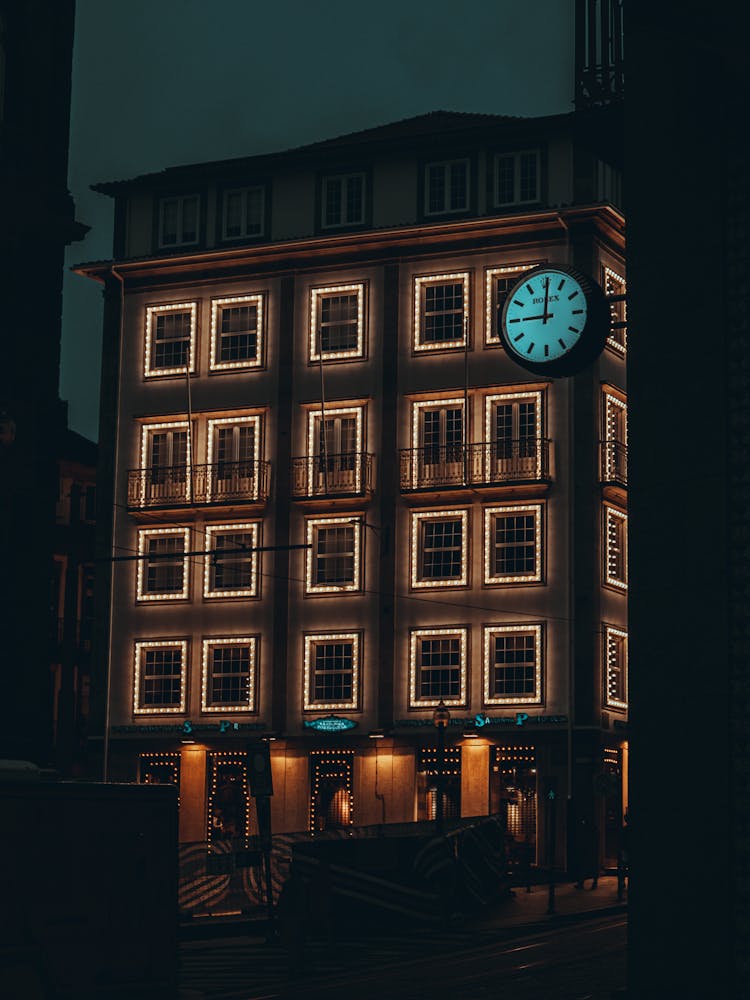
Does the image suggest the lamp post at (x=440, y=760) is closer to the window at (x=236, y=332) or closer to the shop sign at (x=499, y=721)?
the shop sign at (x=499, y=721)

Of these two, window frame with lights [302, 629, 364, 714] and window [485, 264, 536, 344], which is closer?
window [485, 264, 536, 344]

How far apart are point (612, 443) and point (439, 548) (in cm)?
675

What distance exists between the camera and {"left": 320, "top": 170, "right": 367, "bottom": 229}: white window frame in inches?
2502

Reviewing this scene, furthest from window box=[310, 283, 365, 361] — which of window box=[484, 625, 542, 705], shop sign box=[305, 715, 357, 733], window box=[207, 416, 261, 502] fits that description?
shop sign box=[305, 715, 357, 733]

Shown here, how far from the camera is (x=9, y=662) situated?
28031mm

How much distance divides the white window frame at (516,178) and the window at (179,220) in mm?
11583

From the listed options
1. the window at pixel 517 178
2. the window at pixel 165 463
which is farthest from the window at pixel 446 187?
the window at pixel 165 463

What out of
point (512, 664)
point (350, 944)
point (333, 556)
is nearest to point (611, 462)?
point (512, 664)

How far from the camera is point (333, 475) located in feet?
201

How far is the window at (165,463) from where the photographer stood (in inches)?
2504

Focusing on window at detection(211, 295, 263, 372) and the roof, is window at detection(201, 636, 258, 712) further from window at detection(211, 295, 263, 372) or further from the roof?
the roof

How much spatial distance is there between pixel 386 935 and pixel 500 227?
30.0 metres

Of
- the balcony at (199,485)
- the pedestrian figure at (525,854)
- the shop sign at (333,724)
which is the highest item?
the balcony at (199,485)

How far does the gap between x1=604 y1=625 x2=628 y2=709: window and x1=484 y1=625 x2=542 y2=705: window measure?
7.15ft
